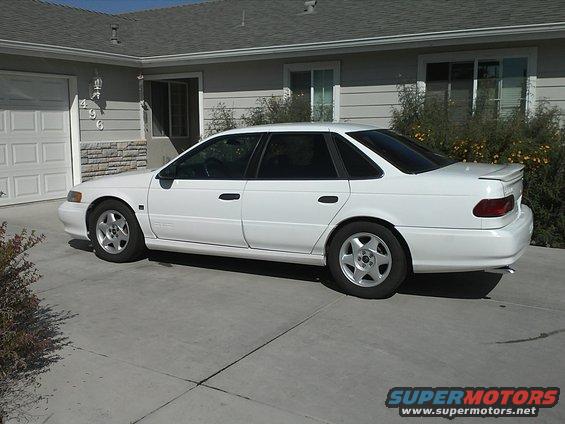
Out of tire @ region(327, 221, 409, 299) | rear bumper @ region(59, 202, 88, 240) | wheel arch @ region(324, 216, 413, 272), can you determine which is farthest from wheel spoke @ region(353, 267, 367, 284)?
rear bumper @ region(59, 202, 88, 240)

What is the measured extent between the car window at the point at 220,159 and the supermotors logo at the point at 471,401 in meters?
3.16

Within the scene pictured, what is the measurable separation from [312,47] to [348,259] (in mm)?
6349

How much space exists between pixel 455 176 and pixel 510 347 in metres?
1.59

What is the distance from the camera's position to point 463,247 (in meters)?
5.06

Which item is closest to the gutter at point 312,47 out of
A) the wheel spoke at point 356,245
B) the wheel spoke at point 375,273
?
the wheel spoke at point 356,245

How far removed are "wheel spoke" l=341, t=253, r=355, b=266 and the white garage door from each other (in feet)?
26.5

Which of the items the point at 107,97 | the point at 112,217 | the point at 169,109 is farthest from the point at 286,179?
the point at 169,109

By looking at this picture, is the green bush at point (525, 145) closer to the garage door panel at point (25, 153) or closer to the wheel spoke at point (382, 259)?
the wheel spoke at point (382, 259)

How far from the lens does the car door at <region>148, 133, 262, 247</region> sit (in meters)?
6.07

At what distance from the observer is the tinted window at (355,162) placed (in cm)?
550

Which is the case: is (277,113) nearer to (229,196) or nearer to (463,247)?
(229,196)

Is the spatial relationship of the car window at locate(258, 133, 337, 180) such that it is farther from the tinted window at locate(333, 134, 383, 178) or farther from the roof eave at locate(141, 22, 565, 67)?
the roof eave at locate(141, 22, 565, 67)

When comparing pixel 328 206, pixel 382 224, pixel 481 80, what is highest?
pixel 481 80

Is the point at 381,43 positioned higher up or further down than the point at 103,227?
higher up
